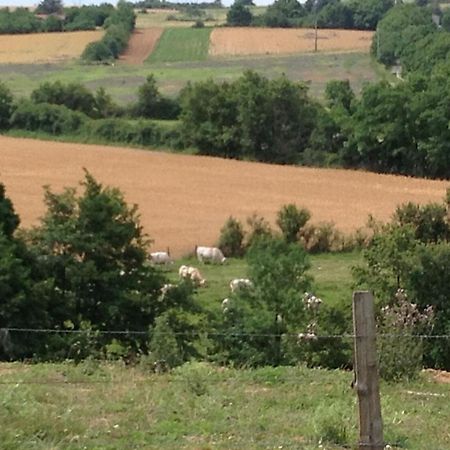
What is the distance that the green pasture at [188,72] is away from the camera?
245ft

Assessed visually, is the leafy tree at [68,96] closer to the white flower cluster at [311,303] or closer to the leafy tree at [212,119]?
the leafy tree at [212,119]

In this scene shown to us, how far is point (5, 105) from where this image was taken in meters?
66.9

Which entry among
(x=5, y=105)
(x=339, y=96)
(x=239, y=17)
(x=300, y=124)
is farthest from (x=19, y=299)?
(x=239, y=17)

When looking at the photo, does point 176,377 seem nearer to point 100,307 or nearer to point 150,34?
point 100,307

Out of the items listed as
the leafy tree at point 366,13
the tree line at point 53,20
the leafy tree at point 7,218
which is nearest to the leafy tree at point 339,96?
the leafy tree at point 7,218

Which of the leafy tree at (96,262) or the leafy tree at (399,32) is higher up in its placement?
the leafy tree at (399,32)

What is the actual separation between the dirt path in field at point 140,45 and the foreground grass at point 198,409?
264 ft

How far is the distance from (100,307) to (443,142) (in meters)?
→ 36.8

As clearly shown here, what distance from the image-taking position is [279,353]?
16.3 metres

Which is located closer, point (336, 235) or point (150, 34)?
point (336, 235)

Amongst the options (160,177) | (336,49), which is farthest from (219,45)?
(160,177)

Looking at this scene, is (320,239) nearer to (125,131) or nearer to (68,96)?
(125,131)

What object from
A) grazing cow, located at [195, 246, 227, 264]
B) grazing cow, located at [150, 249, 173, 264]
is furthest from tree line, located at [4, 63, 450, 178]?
grazing cow, located at [150, 249, 173, 264]

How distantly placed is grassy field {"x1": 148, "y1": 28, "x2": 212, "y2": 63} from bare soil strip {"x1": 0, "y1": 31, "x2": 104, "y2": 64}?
6.10m
